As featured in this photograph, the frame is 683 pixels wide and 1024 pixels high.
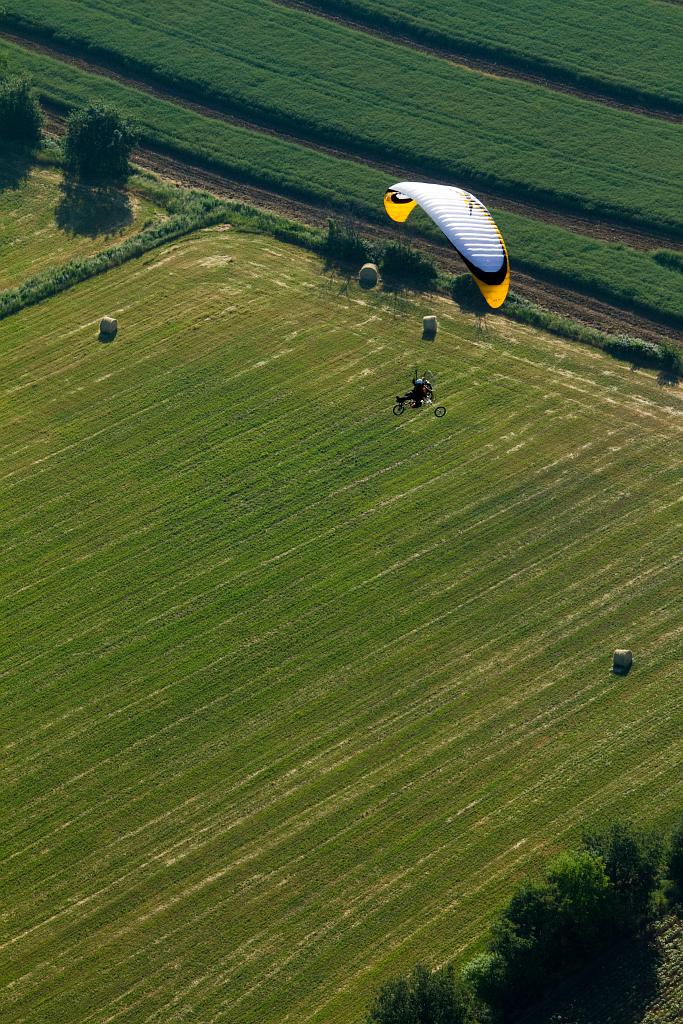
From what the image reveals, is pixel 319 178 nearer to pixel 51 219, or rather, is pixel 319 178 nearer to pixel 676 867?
pixel 51 219

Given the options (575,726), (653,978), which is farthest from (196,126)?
(653,978)

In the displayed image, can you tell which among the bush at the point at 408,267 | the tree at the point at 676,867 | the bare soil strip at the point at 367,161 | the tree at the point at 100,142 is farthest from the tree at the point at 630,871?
the tree at the point at 100,142

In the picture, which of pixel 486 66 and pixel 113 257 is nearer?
pixel 113 257

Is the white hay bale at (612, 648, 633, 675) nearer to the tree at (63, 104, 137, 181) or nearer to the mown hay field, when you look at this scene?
the mown hay field

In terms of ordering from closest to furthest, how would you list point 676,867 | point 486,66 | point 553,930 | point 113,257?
1. point 553,930
2. point 676,867
3. point 113,257
4. point 486,66

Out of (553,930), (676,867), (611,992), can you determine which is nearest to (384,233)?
(676,867)

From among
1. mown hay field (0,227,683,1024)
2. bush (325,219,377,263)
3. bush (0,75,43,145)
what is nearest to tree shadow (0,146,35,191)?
bush (0,75,43,145)

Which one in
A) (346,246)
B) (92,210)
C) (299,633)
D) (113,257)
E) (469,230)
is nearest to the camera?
(469,230)
